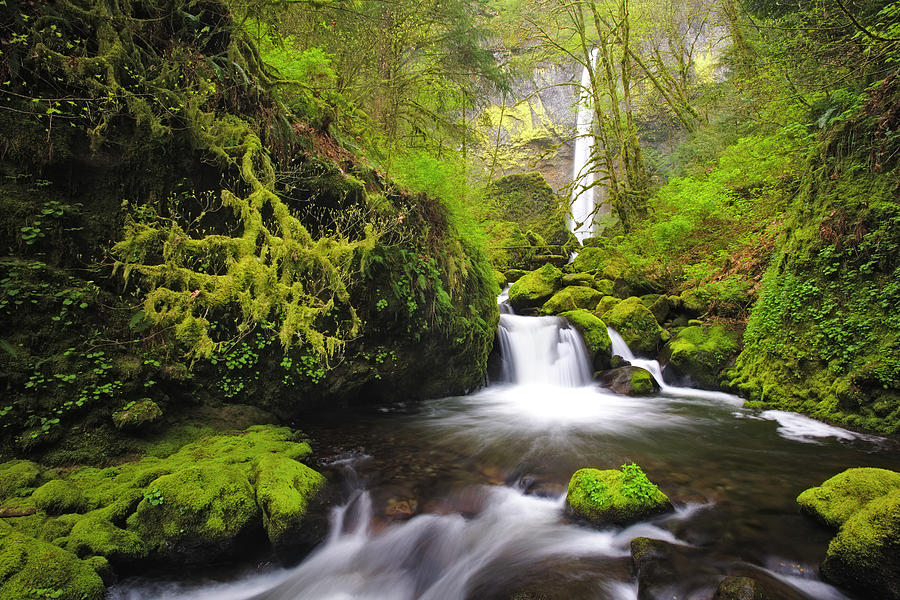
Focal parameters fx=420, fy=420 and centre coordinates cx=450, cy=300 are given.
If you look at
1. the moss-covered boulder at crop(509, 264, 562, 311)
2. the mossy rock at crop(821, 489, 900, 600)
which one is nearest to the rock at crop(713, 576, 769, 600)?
the mossy rock at crop(821, 489, 900, 600)

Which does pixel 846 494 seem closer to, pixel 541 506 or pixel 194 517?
pixel 541 506

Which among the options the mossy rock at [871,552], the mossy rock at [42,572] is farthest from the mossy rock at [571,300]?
the mossy rock at [42,572]

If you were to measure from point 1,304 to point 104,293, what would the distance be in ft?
2.52

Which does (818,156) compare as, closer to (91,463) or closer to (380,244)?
(380,244)

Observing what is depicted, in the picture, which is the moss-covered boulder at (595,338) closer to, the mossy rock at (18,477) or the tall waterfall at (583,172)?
the mossy rock at (18,477)

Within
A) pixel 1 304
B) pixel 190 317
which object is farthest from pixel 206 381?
pixel 1 304

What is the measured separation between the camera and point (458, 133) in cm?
1052

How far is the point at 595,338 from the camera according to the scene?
9820 millimetres

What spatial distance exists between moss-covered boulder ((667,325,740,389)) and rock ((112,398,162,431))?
29.5 feet

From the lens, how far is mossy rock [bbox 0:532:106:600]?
7.57ft

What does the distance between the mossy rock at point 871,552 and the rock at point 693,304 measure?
755cm

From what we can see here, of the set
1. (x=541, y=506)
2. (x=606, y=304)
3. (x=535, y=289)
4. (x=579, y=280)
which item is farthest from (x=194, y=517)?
(x=579, y=280)

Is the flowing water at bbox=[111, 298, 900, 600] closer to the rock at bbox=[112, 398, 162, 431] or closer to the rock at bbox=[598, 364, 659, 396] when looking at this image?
the rock at bbox=[598, 364, 659, 396]

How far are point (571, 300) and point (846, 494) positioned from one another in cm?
888
